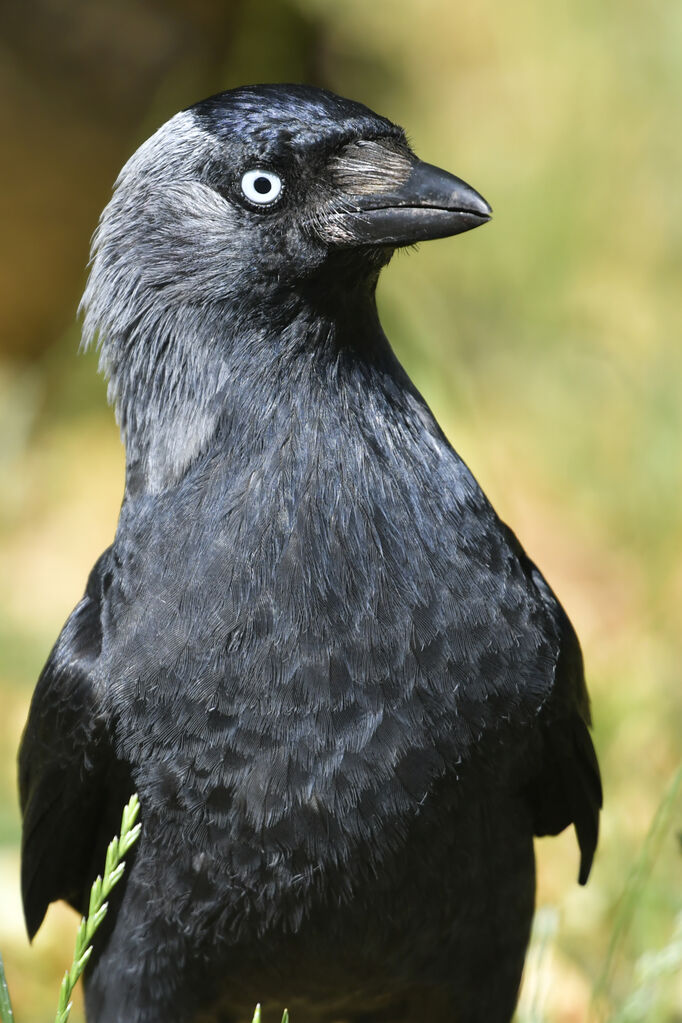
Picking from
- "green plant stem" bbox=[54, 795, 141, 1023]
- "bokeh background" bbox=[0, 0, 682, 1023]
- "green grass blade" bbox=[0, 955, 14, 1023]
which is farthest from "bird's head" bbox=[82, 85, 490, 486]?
"bokeh background" bbox=[0, 0, 682, 1023]

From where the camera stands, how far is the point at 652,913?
342cm

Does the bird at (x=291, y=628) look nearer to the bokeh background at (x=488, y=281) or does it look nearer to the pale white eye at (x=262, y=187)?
the pale white eye at (x=262, y=187)

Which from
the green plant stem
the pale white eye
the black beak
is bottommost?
the green plant stem

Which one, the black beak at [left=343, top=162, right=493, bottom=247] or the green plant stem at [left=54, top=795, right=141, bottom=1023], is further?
the black beak at [left=343, top=162, right=493, bottom=247]

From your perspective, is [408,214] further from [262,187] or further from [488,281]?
[488,281]

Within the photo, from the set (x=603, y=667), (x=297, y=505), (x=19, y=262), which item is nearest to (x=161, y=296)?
(x=297, y=505)

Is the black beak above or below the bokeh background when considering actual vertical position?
below

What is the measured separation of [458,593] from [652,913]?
147cm

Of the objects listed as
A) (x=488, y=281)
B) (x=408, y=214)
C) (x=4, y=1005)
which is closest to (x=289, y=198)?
(x=408, y=214)

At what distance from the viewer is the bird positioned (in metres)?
2.37

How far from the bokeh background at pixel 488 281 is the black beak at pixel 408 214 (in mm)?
2106

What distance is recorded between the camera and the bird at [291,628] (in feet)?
7.78

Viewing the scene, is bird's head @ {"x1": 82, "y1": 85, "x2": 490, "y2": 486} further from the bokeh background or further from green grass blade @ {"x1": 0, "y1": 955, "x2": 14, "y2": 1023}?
the bokeh background

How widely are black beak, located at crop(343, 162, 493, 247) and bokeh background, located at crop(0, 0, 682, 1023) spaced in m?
2.11
